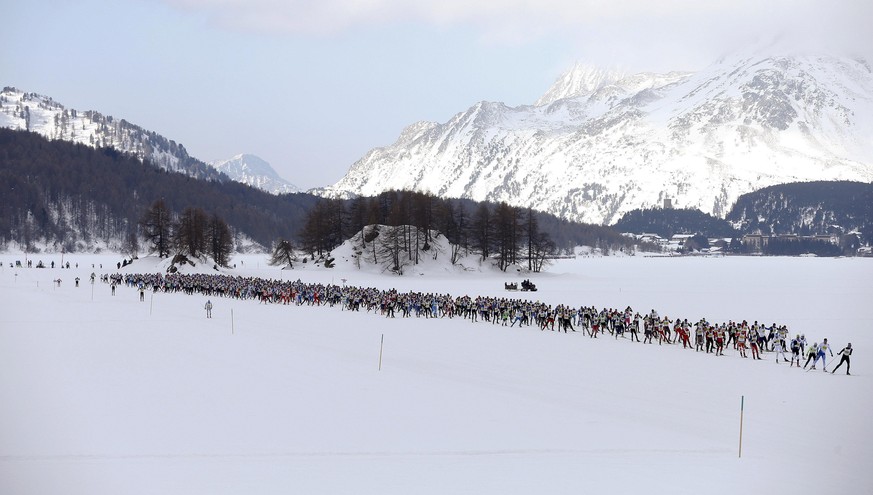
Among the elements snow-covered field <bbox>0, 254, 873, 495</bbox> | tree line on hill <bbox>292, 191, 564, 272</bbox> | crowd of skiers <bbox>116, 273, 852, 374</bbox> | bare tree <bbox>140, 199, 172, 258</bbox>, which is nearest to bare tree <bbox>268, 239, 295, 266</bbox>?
tree line on hill <bbox>292, 191, 564, 272</bbox>

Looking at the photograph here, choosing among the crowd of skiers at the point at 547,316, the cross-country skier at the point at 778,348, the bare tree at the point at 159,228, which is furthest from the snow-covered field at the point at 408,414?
the bare tree at the point at 159,228

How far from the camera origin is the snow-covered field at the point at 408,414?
1503 centimetres

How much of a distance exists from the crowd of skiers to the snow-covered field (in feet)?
4.70

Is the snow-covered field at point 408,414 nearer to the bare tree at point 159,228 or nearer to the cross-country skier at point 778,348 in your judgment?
the cross-country skier at point 778,348

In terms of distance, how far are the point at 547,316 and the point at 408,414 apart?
2381 cm

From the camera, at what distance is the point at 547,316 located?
42.8 metres

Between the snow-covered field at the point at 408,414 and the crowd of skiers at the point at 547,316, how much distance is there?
1.43 m

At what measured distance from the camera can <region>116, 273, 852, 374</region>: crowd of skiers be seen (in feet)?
109

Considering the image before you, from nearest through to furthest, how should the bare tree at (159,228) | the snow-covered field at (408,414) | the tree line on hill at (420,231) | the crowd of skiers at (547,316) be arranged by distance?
the snow-covered field at (408,414)
the crowd of skiers at (547,316)
the tree line on hill at (420,231)
the bare tree at (159,228)

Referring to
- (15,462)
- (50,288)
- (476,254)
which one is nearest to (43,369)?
(15,462)

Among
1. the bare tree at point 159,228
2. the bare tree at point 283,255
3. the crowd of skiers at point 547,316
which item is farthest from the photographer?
the bare tree at point 159,228

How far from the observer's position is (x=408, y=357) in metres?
30.6

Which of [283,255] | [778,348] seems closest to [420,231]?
[283,255]

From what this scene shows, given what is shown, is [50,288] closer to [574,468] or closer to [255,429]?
[255,429]
